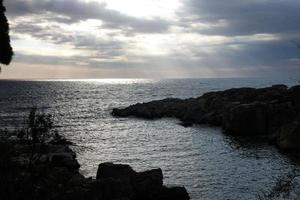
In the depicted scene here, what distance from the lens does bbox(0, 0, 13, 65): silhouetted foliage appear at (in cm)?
2402

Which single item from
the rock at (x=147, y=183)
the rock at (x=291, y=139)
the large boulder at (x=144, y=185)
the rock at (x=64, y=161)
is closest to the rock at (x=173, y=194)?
the large boulder at (x=144, y=185)

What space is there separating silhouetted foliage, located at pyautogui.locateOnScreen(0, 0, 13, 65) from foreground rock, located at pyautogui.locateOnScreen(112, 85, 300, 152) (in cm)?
4268

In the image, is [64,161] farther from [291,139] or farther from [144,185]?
[291,139]

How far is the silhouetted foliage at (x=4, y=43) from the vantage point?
78.8 ft

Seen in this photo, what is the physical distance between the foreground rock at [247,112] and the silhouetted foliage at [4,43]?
4268 centimetres

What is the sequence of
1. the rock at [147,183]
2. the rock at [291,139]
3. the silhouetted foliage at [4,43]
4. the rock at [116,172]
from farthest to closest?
the rock at [291,139] < the rock at [116,172] < the rock at [147,183] < the silhouetted foliage at [4,43]

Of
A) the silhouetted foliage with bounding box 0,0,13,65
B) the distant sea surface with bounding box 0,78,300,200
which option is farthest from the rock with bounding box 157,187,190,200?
the silhouetted foliage with bounding box 0,0,13,65

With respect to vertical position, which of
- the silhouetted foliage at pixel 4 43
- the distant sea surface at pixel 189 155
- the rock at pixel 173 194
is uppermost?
the silhouetted foliage at pixel 4 43

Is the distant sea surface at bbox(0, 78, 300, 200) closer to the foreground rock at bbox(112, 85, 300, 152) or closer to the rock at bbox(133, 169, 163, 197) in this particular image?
the foreground rock at bbox(112, 85, 300, 152)

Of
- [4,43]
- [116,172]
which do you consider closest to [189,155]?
[116,172]

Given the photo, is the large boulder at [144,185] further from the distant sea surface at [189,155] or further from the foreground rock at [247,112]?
the foreground rock at [247,112]

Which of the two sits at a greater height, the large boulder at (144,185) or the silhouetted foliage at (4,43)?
the silhouetted foliage at (4,43)

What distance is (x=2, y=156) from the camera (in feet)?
40.9

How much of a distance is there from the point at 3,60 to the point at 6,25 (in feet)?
7.23
